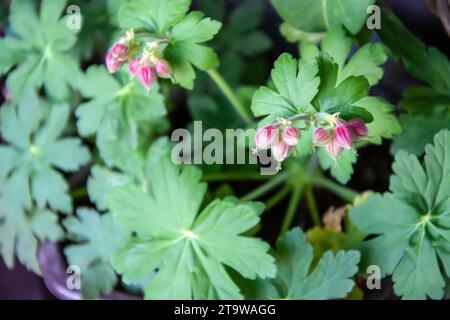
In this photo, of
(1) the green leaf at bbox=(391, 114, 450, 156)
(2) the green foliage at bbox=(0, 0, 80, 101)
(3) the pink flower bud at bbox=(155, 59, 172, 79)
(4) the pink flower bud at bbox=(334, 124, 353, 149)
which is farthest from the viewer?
(2) the green foliage at bbox=(0, 0, 80, 101)

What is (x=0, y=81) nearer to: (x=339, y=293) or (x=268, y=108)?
(x=268, y=108)

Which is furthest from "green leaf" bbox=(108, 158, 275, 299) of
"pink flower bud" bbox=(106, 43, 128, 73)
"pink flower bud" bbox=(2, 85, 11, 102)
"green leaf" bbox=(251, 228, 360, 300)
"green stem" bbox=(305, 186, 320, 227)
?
"pink flower bud" bbox=(2, 85, 11, 102)

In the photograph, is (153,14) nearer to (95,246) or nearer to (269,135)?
(269,135)

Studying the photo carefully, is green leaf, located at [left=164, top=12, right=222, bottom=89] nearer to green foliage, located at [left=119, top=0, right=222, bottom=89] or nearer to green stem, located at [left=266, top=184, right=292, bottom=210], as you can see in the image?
green foliage, located at [left=119, top=0, right=222, bottom=89]

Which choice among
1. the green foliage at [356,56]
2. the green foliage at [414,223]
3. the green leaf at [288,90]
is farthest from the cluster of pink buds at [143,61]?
the green foliage at [414,223]

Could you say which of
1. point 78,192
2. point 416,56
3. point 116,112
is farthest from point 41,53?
point 416,56

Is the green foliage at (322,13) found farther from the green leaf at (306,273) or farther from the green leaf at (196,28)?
→ the green leaf at (306,273)
